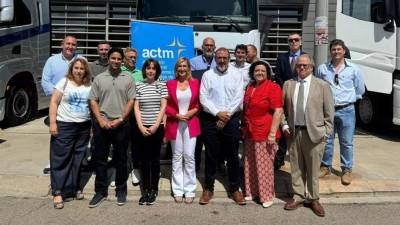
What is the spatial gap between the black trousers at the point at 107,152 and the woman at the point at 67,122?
223 mm

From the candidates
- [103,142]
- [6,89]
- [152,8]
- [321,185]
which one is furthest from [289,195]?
[6,89]

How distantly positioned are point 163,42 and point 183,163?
6.73 feet

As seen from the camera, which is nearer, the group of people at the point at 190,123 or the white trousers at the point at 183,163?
the group of people at the point at 190,123

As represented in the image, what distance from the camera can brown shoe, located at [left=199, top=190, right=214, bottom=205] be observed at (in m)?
5.38

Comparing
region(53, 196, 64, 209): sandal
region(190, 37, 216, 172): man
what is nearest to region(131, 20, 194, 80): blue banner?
region(190, 37, 216, 172): man

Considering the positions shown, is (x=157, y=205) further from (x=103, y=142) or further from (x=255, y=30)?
(x=255, y=30)

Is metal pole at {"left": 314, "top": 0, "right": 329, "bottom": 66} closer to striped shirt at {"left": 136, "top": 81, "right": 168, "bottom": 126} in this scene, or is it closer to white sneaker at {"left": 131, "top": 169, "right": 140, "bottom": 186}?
striped shirt at {"left": 136, "top": 81, "right": 168, "bottom": 126}

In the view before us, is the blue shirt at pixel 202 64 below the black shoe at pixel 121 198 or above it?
above

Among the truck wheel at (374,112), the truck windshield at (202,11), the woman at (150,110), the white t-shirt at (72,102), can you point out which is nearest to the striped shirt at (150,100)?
the woman at (150,110)

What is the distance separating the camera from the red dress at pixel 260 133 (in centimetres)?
506

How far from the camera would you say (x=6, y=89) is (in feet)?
29.7

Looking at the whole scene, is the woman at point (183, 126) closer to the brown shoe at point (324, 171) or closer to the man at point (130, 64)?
the man at point (130, 64)

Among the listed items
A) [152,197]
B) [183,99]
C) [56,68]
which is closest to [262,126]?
[183,99]

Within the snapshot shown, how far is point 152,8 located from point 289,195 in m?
4.13
